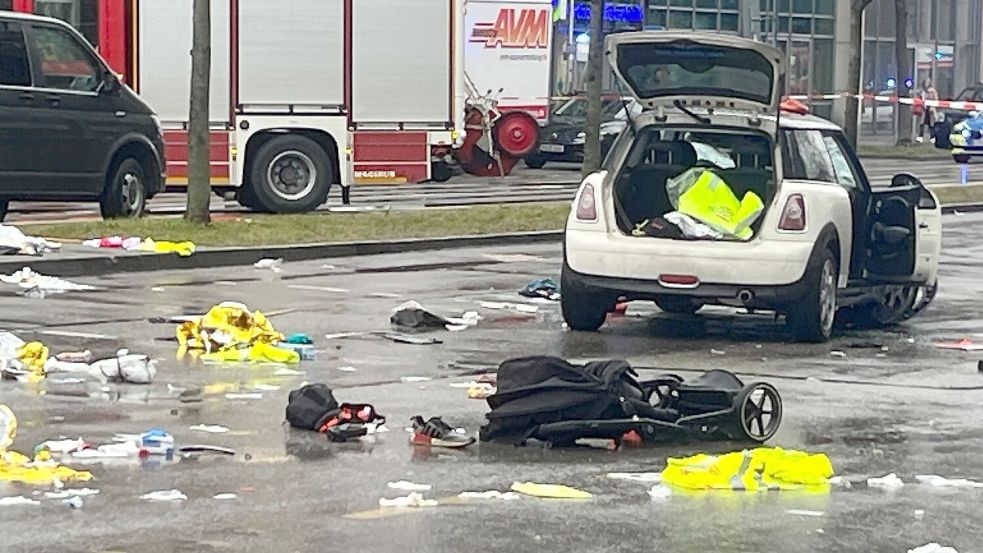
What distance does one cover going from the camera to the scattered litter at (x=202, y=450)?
8750 millimetres

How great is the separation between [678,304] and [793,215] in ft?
3.77

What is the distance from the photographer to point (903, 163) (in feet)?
149

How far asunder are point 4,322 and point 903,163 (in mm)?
34521

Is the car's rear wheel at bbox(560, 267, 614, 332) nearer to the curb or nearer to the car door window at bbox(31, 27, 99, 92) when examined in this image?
the curb

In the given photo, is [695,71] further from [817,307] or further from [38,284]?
[38,284]

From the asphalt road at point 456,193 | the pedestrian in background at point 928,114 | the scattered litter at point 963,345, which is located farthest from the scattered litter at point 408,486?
the pedestrian in background at point 928,114

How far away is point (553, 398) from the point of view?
29.9 ft

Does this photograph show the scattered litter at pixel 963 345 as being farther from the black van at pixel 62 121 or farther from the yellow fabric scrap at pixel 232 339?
Answer: the black van at pixel 62 121

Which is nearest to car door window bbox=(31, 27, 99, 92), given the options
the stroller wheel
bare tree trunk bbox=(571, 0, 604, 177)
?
bare tree trunk bbox=(571, 0, 604, 177)

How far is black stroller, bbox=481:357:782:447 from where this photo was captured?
9.10 metres

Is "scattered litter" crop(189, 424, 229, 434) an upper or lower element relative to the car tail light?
lower

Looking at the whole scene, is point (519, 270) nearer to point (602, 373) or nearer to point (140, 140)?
point (140, 140)

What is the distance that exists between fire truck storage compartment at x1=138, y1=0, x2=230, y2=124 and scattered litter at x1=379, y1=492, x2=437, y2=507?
16108 millimetres

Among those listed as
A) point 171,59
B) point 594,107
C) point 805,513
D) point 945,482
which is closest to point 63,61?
point 171,59
